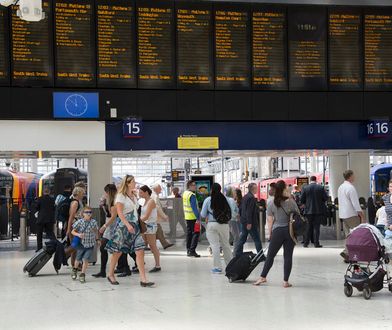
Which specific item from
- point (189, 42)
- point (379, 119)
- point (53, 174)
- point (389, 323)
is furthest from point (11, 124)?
A: point (53, 174)

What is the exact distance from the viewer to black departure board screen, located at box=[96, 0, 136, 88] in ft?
46.2

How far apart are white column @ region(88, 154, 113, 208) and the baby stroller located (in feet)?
25.0

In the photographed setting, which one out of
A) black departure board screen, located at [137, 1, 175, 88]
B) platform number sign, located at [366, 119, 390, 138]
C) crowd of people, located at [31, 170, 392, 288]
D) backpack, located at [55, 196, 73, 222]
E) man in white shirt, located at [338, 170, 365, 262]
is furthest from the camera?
platform number sign, located at [366, 119, 390, 138]

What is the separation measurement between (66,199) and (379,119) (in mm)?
7412

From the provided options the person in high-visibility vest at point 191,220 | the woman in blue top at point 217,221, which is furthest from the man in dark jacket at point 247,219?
the person in high-visibility vest at point 191,220

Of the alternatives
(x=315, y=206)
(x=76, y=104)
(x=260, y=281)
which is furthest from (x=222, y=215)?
(x=315, y=206)

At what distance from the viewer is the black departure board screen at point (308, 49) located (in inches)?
593

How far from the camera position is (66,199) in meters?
12.3

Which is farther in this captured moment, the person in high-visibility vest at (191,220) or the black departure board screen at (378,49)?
the black departure board screen at (378,49)

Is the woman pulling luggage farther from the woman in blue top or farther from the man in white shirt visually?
the man in white shirt

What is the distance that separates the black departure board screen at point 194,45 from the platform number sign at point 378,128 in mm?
3881

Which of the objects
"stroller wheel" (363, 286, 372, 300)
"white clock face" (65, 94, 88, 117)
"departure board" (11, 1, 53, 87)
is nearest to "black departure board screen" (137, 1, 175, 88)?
"white clock face" (65, 94, 88, 117)

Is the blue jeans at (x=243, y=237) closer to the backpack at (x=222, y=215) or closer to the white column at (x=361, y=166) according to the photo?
the backpack at (x=222, y=215)

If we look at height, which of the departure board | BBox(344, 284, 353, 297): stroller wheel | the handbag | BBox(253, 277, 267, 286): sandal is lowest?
BBox(253, 277, 267, 286): sandal
